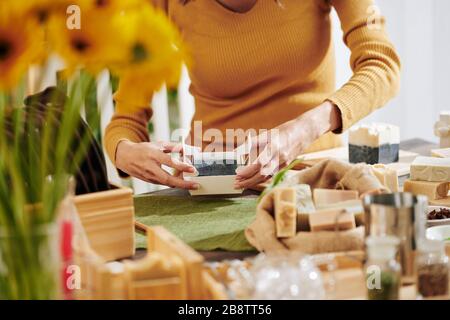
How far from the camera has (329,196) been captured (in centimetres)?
127

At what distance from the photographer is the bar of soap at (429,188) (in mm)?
1599

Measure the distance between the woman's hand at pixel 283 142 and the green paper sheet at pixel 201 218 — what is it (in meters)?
0.07

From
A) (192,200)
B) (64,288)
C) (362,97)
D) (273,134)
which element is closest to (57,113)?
(64,288)

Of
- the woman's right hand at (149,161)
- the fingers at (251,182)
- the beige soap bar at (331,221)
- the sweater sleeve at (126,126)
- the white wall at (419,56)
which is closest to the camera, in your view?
the beige soap bar at (331,221)

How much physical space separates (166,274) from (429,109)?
3.33 metres

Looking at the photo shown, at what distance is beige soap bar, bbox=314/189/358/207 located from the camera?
1.26 metres

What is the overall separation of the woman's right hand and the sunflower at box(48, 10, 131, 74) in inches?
39.8

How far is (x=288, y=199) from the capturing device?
→ 1.22 metres

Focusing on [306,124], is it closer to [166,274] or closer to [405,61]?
[166,274]

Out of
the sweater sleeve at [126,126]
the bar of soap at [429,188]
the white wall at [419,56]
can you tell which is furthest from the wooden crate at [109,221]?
the white wall at [419,56]

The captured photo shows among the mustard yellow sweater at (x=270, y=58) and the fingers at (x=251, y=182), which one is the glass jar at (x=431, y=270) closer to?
the fingers at (x=251, y=182)

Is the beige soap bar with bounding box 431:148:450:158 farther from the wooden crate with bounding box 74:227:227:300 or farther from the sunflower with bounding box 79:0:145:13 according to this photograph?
the sunflower with bounding box 79:0:145:13

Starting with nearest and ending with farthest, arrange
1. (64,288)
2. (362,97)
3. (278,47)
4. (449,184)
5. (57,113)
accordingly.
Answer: (64,288) < (57,113) < (449,184) < (362,97) < (278,47)

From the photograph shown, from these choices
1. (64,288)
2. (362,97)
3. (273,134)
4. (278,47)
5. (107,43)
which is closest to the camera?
(107,43)
